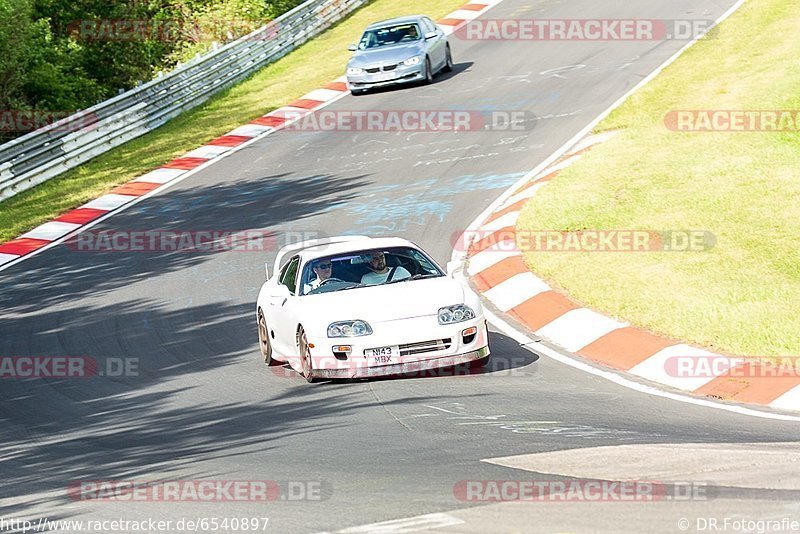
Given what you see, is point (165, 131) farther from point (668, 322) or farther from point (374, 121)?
point (668, 322)

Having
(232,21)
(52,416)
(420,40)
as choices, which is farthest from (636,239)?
(232,21)

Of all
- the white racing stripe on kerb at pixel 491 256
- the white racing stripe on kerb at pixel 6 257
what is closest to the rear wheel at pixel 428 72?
the white racing stripe on kerb at pixel 6 257

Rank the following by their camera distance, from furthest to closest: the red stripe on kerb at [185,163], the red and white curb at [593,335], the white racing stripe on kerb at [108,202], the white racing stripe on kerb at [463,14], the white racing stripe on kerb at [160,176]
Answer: the white racing stripe on kerb at [463,14]
the red stripe on kerb at [185,163]
the white racing stripe on kerb at [160,176]
the white racing stripe on kerb at [108,202]
the red and white curb at [593,335]

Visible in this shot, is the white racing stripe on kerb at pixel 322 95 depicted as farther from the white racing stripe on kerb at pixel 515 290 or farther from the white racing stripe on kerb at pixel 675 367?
the white racing stripe on kerb at pixel 675 367

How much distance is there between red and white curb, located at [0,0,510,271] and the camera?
2025 centimetres

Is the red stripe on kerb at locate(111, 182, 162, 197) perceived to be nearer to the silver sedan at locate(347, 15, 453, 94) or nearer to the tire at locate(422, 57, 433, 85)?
the silver sedan at locate(347, 15, 453, 94)

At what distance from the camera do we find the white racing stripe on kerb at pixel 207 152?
81.7ft

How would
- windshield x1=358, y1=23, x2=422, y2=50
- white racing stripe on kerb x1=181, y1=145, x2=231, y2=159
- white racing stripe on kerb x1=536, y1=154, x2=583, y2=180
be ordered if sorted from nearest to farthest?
white racing stripe on kerb x1=536, y1=154, x2=583, y2=180, white racing stripe on kerb x1=181, y1=145, x2=231, y2=159, windshield x1=358, y1=23, x2=422, y2=50

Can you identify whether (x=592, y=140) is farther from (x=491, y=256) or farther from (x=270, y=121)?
(x=270, y=121)

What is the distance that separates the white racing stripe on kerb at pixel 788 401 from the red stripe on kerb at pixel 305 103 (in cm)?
1861

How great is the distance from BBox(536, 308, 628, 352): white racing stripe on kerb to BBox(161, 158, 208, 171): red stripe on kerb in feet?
40.8

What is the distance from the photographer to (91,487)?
8.82m

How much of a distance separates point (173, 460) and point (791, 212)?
29.6 ft

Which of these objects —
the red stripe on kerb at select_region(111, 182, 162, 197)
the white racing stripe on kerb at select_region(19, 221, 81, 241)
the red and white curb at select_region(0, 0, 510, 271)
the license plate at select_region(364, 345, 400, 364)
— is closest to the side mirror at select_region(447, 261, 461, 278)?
the license plate at select_region(364, 345, 400, 364)
